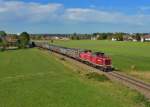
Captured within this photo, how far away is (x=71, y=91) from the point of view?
2880 cm

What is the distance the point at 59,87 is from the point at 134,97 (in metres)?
8.18

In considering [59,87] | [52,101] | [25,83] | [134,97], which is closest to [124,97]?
A: [134,97]

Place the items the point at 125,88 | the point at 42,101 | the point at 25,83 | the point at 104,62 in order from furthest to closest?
the point at 104,62 → the point at 25,83 → the point at 125,88 → the point at 42,101

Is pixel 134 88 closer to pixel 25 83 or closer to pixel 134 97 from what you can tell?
pixel 134 97

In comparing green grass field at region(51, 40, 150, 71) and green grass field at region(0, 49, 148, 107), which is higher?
green grass field at region(0, 49, 148, 107)

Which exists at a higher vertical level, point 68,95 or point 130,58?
point 68,95

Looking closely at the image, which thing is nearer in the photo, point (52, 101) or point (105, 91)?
point (52, 101)

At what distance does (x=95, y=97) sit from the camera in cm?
2573

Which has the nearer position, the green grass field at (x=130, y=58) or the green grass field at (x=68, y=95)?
the green grass field at (x=68, y=95)

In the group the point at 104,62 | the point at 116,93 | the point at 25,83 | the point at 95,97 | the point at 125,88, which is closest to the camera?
the point at 95,97

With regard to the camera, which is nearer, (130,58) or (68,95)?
(68,95)

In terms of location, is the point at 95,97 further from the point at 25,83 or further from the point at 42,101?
the point at 25,83

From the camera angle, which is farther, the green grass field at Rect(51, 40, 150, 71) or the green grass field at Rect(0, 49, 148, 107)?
the green grass field at Rect(51, 40, 150, 71)

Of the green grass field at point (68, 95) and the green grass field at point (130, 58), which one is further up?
the green grass field at point (68, 95)
